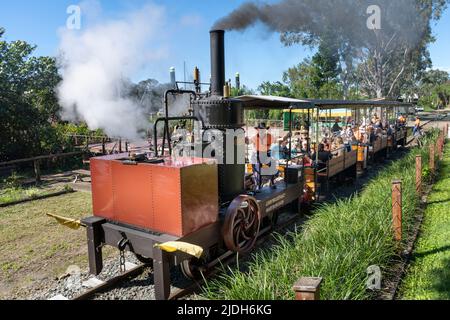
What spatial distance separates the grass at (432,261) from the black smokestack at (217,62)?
3.70 metres

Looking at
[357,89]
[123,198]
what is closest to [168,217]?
[123,198]

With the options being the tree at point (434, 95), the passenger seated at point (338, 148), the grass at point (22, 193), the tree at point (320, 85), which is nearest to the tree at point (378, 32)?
the tree at point (320, 85)

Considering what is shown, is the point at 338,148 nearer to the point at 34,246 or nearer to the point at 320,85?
the point at 34,246

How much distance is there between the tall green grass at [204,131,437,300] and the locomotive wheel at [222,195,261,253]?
0.39m

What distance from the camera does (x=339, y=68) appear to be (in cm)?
3659

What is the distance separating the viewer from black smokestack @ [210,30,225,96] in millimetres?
5844

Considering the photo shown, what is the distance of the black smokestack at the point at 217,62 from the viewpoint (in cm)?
584

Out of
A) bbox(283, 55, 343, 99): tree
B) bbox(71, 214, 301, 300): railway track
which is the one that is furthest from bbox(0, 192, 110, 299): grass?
bbox(283, 55, 343, 99): tree

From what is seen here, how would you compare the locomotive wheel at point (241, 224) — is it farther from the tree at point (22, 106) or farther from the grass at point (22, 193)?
the tree at point (22, 106)

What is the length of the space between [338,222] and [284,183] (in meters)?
1.86

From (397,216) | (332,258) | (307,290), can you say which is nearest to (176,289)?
(332,258)

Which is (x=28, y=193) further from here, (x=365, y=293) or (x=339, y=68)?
(x=339, y=68)

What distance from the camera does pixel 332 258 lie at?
4.50m
